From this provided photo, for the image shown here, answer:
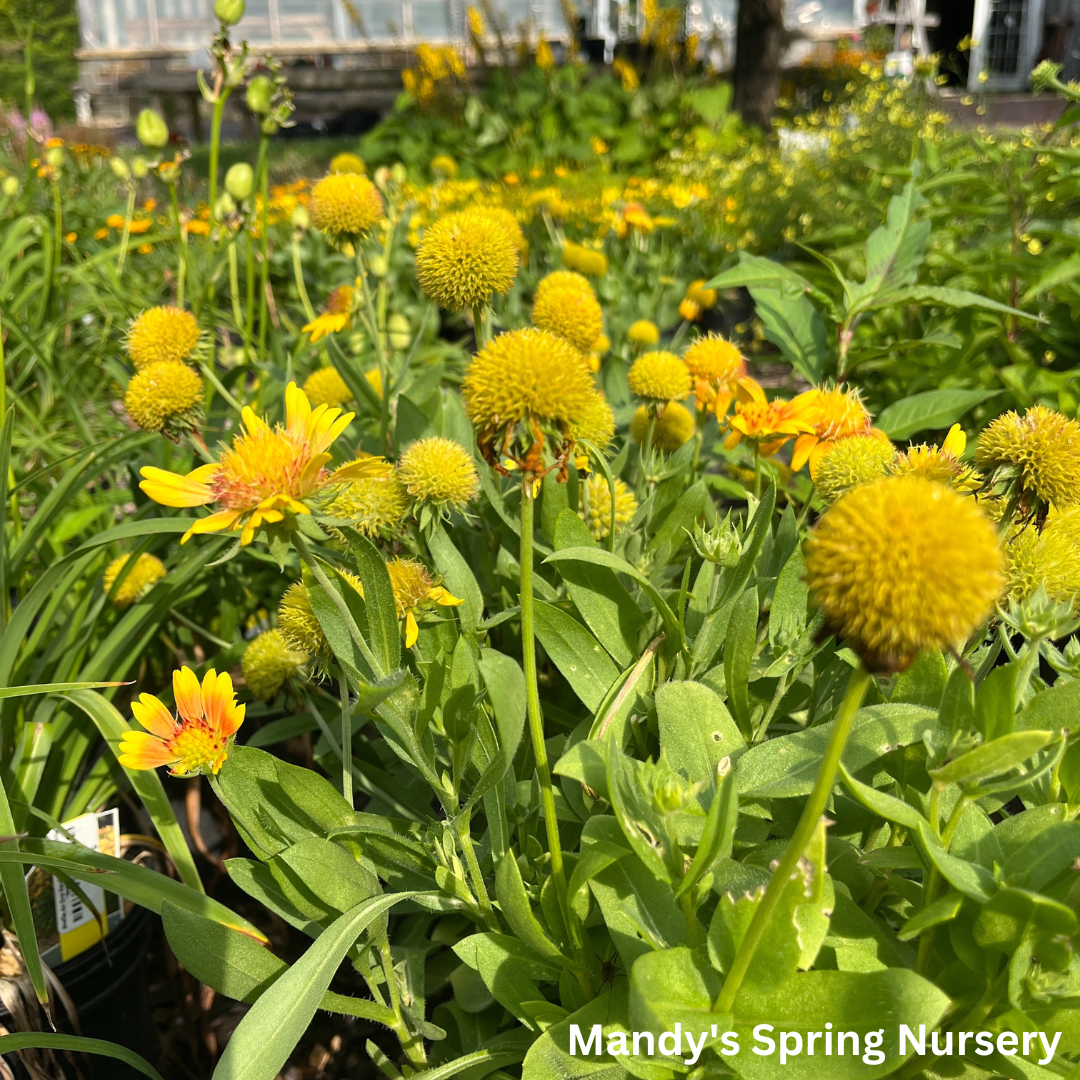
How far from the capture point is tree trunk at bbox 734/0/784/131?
6781 mm

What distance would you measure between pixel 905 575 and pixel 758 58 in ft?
24.6

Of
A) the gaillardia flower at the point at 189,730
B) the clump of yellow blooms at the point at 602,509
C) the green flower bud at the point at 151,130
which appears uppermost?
the green flower bud at the point at 151,130

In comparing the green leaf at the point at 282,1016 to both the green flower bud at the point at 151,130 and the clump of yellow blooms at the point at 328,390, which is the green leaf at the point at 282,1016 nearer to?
the clump of yellow blooms at the point at 328,390

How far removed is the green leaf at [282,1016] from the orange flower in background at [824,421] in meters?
0.68

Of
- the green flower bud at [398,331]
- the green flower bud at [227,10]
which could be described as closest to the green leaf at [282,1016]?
the green flower bud at [398,331]

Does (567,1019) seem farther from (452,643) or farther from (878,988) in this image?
(452,643)

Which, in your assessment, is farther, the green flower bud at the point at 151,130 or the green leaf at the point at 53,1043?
the green flower bud at the point at 151,130

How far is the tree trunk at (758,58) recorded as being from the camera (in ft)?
22.2

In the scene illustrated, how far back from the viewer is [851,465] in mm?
890

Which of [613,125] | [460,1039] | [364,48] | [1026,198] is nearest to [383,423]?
[460,1039]

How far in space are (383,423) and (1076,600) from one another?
2.92 ft

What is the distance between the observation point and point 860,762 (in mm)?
754

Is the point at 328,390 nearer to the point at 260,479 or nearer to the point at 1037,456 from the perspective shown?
the point at 260,479

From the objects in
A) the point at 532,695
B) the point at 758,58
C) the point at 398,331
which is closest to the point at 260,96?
the point at 398,331
